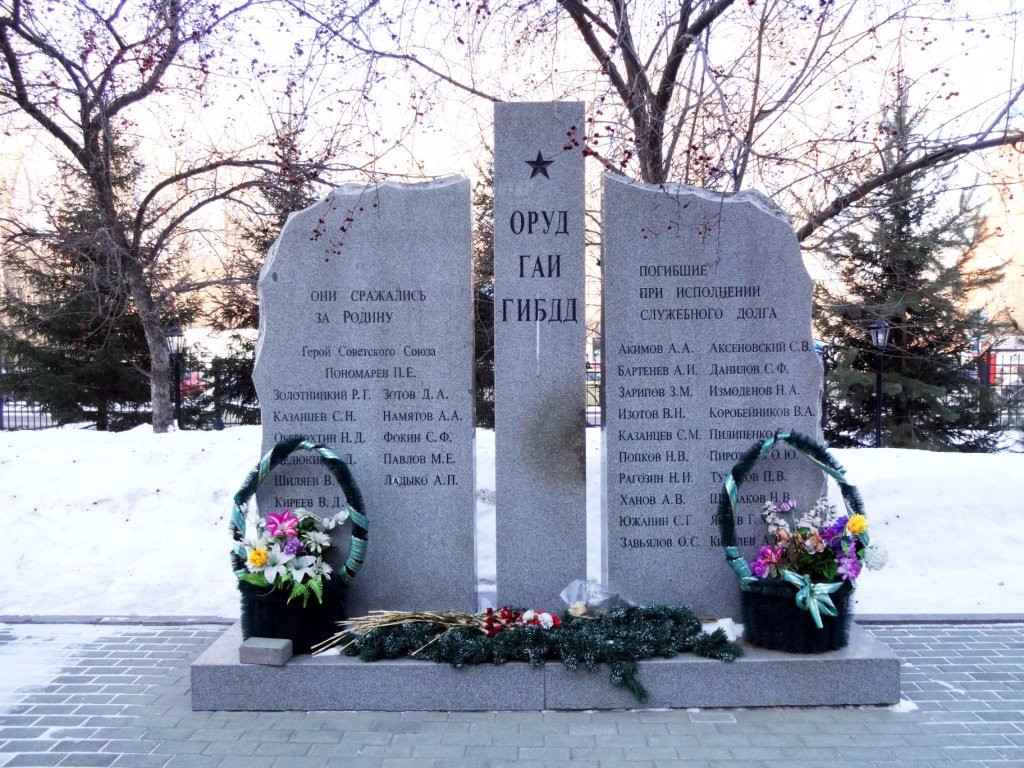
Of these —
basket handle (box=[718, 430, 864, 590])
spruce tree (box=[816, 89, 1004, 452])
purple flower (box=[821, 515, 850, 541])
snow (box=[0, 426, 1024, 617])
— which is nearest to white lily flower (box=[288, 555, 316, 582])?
snow (box=[0, 426, 1024, 617])

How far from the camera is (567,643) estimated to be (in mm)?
4219

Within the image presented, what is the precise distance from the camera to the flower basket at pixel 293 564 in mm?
4332

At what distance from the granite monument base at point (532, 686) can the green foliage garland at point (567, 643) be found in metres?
0.07

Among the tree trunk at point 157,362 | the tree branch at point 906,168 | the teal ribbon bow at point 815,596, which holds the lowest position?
the teal ribbon bow at point 815,596

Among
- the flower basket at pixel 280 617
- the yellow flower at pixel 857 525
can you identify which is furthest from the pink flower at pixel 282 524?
the yellow flower at pixel 857 525

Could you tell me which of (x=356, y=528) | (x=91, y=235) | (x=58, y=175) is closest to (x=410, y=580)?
(x=356, y=528)

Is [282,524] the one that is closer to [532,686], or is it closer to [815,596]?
[532,686]

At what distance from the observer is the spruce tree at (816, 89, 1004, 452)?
42.9 feet

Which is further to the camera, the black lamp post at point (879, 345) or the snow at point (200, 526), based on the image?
the black lamp post at point (879, 345)

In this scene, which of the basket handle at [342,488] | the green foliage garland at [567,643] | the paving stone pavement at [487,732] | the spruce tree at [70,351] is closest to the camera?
the paving stone pavement at [487,732]

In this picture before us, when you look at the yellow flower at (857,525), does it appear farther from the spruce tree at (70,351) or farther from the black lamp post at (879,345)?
the spruce tree at (70,351)

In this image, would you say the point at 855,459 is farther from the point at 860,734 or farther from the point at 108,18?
the point at 108,18

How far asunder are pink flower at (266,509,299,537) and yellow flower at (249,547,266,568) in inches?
5.7

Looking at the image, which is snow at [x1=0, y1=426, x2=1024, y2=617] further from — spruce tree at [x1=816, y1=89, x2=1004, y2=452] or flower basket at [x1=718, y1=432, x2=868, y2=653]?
spruce tree at [x1=816, y1=89, x2=1004, y2=452]
